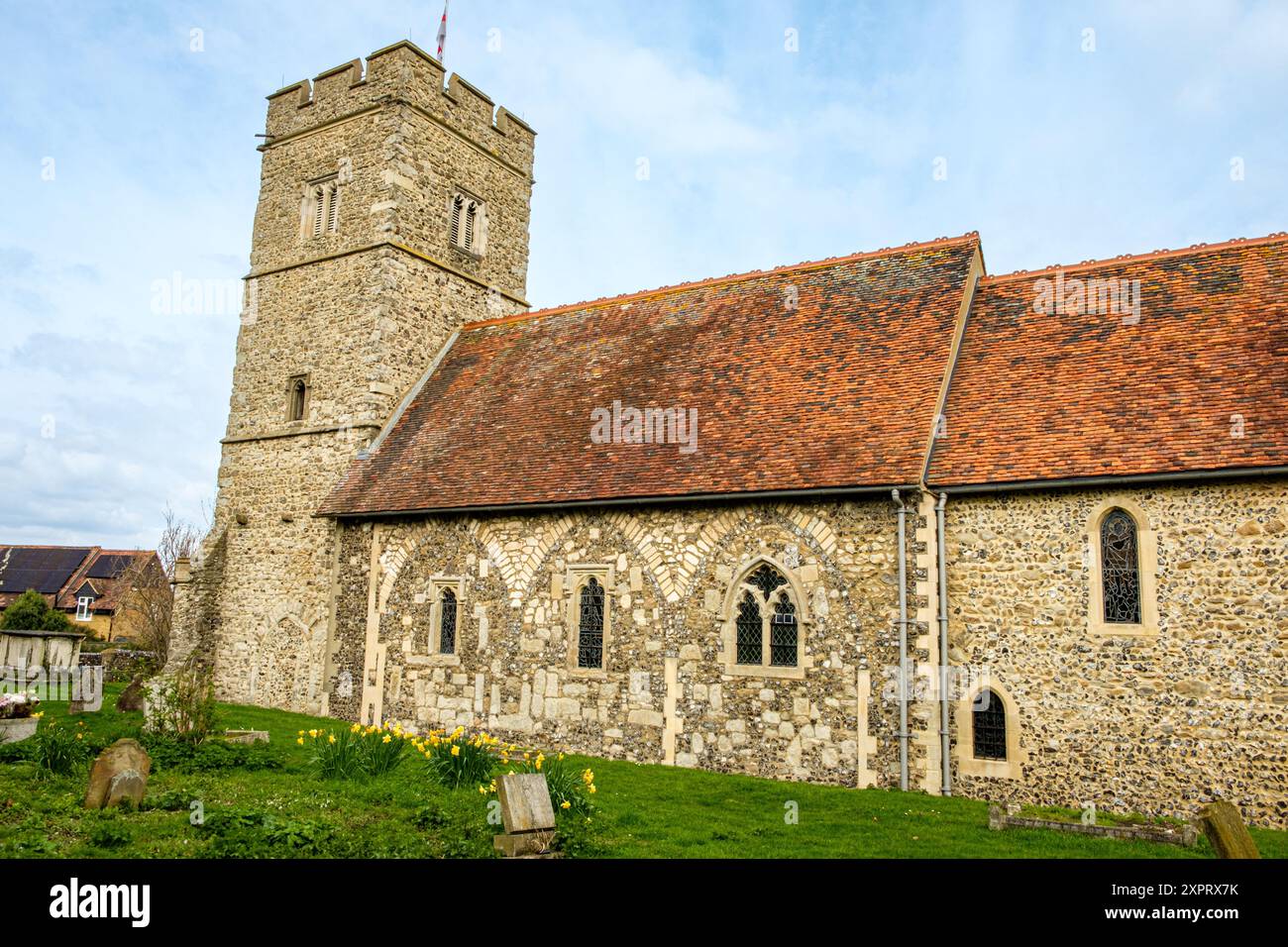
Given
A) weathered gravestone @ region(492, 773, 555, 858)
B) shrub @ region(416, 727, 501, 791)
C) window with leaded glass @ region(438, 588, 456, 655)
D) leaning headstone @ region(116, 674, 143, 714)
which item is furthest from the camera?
window with leaded glass @ region(438, 588, 456, 655)

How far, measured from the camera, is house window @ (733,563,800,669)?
13914 mm

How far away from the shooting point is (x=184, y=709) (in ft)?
40.5

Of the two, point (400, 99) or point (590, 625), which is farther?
point (400, 99)

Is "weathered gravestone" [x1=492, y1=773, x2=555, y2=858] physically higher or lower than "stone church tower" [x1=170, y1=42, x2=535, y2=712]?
lower

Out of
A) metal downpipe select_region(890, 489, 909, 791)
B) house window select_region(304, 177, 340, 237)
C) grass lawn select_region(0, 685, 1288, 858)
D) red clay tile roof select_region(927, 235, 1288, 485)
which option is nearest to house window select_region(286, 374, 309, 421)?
house window select_region(304, 177, 340, 237)

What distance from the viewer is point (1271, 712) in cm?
1123

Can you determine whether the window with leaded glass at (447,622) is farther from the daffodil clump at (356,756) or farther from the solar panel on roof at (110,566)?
the solar panel on roof at (110,566)

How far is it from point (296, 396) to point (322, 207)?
476 cm

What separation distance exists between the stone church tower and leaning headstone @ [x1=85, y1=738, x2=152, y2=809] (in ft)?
31.7

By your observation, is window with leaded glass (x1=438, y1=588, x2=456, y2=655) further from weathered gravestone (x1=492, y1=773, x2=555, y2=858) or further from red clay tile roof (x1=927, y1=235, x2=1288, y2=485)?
weathered gravestone (x1=492, y1=773, x2=555, y2=858)

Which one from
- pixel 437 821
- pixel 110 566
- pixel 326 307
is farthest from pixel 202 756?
pixel 110 566

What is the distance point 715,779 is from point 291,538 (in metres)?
11.6

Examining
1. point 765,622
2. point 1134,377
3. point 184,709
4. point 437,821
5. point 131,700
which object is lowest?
point 437,821

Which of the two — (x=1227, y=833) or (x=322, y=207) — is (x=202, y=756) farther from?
(x=322, y=207)
